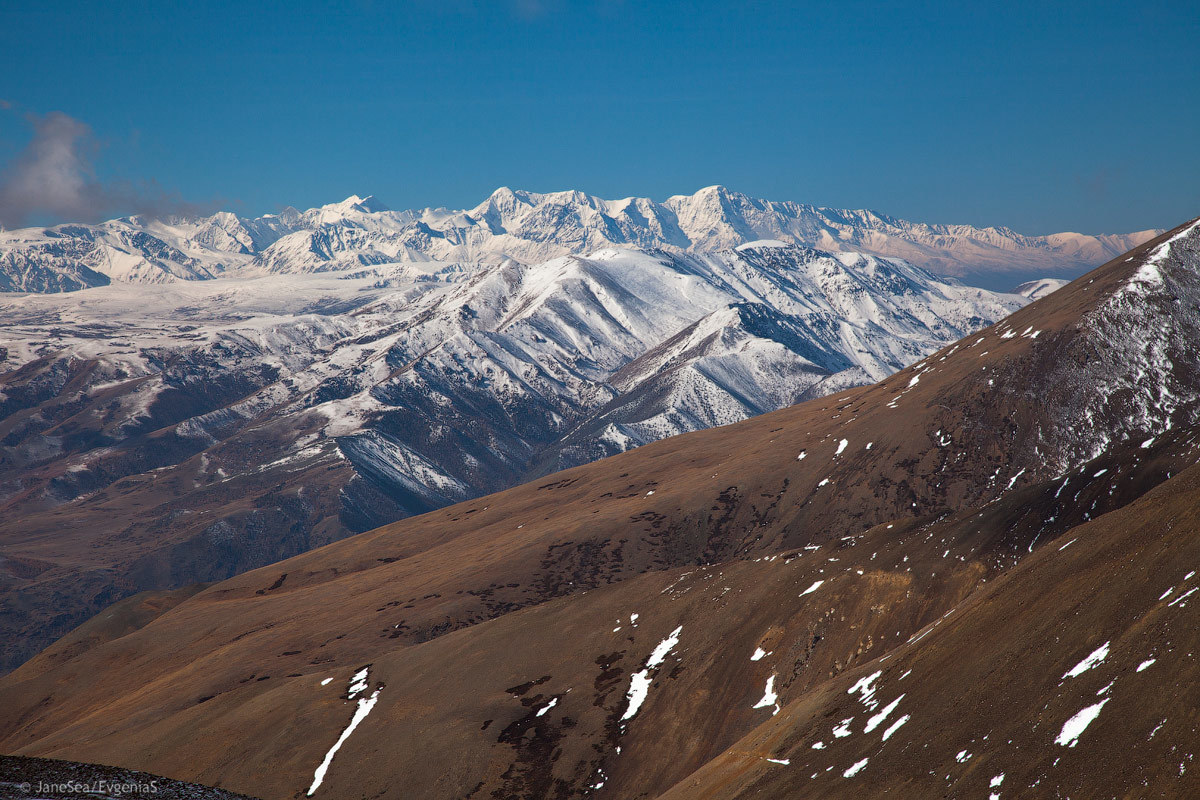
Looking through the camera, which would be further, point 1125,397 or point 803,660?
point 1125,397

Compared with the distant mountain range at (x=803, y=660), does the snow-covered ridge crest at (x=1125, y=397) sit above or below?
below

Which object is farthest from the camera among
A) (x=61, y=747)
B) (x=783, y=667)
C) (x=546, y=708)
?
(x=61, y=747)

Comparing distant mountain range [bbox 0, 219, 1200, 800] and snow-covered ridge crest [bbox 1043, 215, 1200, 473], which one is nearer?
distant mountain range [bbox 0, 219, 1200, 800]

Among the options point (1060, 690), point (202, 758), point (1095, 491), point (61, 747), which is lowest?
point (1095, 491)

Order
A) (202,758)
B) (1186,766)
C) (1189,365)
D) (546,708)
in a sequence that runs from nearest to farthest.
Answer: (1186,766), (546,708), (202,758), (1189,365)

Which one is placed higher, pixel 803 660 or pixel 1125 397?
pixel 803 660

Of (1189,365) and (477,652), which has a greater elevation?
(477,652)

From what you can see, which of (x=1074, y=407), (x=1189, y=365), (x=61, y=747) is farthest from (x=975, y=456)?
(x=61, y=747)

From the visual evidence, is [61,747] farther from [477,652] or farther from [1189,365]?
[1189,365]

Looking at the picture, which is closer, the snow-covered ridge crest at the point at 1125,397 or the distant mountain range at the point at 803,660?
the distant mountain range at the point at 803,660

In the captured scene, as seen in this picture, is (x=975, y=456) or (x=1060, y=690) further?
(x=975, y=456)

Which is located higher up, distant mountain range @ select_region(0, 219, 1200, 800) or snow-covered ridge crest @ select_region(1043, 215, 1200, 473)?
distant mountain range @ select_region(0, 219, 1200, 800)
